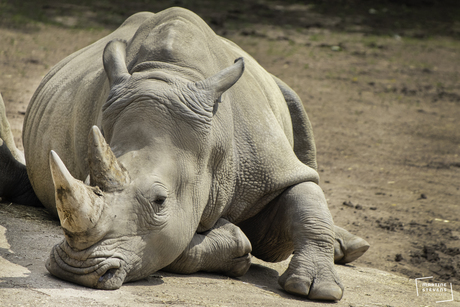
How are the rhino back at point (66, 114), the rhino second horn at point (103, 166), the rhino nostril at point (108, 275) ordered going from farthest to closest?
the rhino back at point (66, 114) < the rhino nostril at point (108, 275) < the rhino second horn at point (103, 166)

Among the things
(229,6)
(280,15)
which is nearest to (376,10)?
(280,15)

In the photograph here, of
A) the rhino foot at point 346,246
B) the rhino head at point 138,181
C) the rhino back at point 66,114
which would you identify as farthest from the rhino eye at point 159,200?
the rhino foot at point 346,246

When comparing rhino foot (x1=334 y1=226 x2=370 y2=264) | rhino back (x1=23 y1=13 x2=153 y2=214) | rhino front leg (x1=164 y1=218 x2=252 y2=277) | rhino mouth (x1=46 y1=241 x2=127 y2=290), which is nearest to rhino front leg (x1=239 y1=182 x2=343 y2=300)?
rhino front leg (x1=164 y1=218 x2=252 y2=277)

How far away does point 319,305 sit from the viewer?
11.3 feet

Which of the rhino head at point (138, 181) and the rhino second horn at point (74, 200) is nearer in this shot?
the rhino second horn at point (74, 200)

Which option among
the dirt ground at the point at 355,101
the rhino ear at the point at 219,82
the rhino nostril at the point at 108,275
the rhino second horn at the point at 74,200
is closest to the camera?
the rhino second horn at the point at 74,200

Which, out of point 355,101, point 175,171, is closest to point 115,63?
point 175,171

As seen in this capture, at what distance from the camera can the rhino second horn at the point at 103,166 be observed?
2.84m

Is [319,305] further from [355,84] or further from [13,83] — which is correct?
[355,84]

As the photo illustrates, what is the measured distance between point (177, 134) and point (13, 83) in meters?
6.04

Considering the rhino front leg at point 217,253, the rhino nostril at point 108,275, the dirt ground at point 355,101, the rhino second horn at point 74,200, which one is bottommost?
the dirt ground at point 355,101

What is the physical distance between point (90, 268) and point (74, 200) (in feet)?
1.21

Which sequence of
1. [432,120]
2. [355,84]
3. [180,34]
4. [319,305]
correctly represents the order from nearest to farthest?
1. [319,305]
2. [180,34]
3. [432,120]
4. [355,84]

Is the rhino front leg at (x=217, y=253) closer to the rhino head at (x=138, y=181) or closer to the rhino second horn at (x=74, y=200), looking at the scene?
the rhino head at (x=138, y=181)
